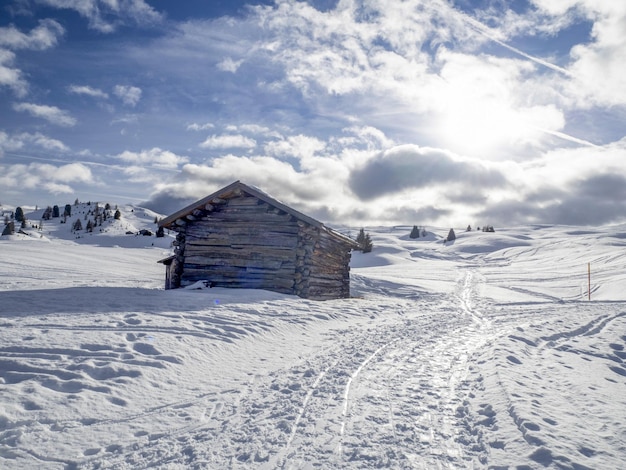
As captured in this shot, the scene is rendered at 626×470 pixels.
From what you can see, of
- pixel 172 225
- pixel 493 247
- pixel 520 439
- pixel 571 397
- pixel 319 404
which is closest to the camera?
pixel 520 439

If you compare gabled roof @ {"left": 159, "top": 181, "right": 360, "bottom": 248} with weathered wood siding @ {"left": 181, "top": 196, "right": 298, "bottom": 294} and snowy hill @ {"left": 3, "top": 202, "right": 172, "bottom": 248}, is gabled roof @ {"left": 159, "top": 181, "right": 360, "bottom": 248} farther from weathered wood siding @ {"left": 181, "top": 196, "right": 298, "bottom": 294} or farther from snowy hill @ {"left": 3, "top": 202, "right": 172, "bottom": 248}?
snowy hill @ {"left": 3, "top": 202, "right": 172, "bottom": 248}

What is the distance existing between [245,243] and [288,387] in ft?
33.7

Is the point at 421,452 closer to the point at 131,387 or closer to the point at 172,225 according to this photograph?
the point at 131,387

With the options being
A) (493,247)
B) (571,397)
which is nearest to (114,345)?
(571,397)

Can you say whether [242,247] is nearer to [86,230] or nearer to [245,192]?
[245,192]

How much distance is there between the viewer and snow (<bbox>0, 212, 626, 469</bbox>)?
388 centimetres

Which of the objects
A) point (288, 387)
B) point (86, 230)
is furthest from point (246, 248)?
point (86, 230)

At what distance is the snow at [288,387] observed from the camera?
3875 mm

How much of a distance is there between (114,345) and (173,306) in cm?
366

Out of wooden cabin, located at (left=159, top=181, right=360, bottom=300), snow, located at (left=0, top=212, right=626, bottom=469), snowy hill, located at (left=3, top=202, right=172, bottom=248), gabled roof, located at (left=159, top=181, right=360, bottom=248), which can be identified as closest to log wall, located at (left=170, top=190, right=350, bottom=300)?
wooden cabin, located at (left=159, top=181, right=360, bottom=300)

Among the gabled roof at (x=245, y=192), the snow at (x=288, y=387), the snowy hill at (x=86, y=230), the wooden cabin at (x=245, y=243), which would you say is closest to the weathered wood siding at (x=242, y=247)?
the wooden cabin at (x=245, y=243)

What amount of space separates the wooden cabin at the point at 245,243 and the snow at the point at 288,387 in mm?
2726

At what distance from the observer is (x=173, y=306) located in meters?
10.4

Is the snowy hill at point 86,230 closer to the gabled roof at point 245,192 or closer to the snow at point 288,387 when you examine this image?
the gabled roof at point 245,192
